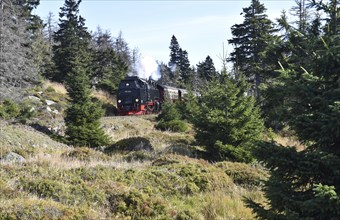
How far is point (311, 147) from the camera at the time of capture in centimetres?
487

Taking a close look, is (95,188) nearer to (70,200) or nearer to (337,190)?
(70,200)

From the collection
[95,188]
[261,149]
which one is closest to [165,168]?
[95,188]

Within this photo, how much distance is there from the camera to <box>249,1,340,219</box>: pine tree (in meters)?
4.39

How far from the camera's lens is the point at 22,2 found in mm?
37875

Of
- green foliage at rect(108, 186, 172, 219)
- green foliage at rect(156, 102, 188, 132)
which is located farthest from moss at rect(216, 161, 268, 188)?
green foliage at rect(156, 102, 188, 132)

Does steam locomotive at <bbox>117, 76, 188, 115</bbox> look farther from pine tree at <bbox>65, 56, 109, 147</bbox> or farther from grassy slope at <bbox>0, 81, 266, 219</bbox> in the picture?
grassy slope at <bbox>0, 81, 266, 219</bbox>

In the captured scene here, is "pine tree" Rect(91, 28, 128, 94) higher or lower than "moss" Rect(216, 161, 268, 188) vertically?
higher

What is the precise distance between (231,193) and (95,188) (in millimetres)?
3173

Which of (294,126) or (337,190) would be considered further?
(294,126)

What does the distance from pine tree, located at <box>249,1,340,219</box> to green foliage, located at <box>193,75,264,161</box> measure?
8086mm

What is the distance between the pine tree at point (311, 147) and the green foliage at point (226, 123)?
318 inches

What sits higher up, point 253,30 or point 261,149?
point 253,30

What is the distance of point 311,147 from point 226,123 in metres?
8.41

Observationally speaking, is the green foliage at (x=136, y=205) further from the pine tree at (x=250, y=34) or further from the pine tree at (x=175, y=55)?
the pine tree at (x=175, y=55)
